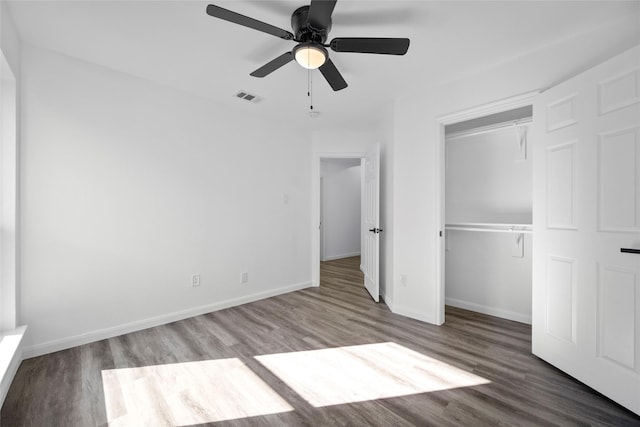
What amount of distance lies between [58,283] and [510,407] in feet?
11.3

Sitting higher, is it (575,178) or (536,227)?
(575,178)

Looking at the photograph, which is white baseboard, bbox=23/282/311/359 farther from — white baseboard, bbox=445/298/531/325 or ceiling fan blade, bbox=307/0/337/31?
ceiling fan blade, bbox=307/0/337/31

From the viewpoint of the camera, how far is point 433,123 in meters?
2.92

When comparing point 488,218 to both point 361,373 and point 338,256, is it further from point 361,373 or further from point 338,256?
point 338,256

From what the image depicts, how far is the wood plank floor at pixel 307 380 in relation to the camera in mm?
1585

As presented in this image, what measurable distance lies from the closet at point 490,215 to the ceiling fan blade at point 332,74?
166 centimetres

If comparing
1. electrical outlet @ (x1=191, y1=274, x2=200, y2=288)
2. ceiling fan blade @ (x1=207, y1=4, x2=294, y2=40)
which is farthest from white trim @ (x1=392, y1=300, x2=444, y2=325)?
ceiling fan blade @ (x1=207, y1=4, x2=294, y2=40)

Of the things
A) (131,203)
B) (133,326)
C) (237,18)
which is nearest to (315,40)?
(237,18)

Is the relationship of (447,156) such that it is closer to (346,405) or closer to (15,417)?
(346,405)

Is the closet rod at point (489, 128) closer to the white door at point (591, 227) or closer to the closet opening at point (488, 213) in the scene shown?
the closet opening at point (488, 213)

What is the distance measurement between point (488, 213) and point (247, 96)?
10.2 ft

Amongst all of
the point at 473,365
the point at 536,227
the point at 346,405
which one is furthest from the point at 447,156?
the point at 346,405

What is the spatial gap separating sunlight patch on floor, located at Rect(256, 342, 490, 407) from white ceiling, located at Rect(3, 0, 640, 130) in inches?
97.9

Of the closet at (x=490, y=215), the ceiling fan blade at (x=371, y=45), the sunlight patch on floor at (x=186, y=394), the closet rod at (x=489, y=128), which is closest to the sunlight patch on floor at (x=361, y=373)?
the sunlight patch on floor at (x=186, y=394)
